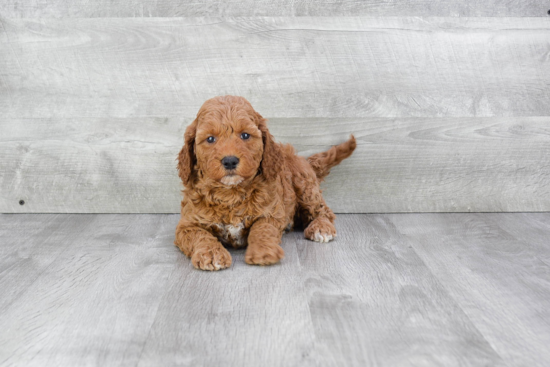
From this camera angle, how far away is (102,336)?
1.44 m

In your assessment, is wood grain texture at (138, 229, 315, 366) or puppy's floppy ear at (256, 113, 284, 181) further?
puppy's floppy ear at (256, 113, 284, 181)

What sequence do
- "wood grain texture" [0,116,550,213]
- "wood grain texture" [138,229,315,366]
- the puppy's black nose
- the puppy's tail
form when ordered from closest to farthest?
1. "wood grain texture" [138,229,315,366]
2. the puppy's black nose
3. the puppy's tail
4. "wood grain texture" [0,116,550,213]

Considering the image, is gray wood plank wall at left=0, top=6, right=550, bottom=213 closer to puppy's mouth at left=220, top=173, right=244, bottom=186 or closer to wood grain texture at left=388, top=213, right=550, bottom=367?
wood grain texture at left=388, top=213, right=550, bottom=367

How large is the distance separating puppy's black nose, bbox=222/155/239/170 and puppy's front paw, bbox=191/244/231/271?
320 millimetres

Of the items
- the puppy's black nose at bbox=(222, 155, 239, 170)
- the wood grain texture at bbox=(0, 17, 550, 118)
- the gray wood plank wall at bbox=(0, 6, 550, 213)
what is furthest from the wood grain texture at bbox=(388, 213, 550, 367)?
the puppy's black nose at bbox=(222, 155, 239, 170)

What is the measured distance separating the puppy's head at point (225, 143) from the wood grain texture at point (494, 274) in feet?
2.64

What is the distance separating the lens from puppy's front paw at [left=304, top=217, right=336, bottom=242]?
2293 millimetres

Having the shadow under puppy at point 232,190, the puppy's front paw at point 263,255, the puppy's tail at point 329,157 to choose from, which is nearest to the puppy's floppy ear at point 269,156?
the shadow under puppy at point 232,190

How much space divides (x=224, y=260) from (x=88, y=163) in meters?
1.20

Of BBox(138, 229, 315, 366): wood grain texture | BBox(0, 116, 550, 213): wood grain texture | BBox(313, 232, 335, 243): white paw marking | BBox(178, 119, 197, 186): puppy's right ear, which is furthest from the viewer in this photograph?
BBox(0, 116, 550, 213): wood grain texture

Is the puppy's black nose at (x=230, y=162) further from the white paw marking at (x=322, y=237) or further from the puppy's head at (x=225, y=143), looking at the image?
the white paw marking at (x=322, y=237)

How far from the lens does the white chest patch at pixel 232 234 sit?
2.11m

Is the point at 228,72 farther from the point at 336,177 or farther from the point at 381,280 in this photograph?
the point at 381,280

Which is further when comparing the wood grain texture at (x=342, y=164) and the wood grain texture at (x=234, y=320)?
the wood grain texture at (x=342, y=164)
